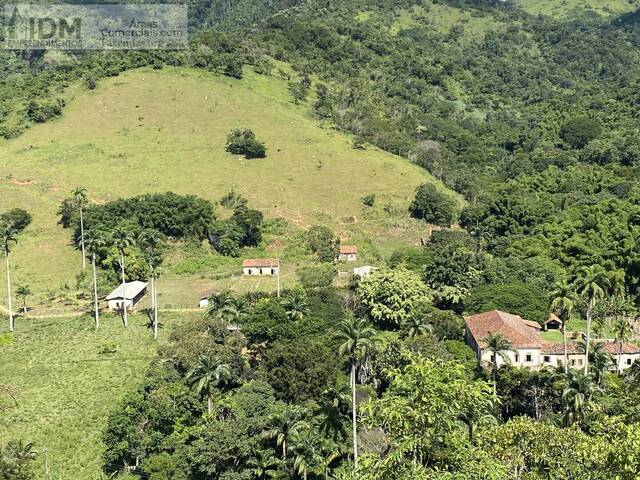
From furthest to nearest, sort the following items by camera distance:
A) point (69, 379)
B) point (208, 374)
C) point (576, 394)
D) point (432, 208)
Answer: point (432, 208) < point (69, 379) < point (208, 374) < point (576, 394)

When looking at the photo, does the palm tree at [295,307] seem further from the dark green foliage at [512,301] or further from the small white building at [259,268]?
the small white building at [259,268]

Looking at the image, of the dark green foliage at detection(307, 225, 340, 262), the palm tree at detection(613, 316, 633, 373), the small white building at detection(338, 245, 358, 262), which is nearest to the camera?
the palm tree at detection(613, 316, 633, 373)

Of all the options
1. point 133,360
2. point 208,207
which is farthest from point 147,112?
point 133,360

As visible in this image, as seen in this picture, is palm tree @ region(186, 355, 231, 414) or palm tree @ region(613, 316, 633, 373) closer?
palm tree @ region(186, 355, 231, 414)

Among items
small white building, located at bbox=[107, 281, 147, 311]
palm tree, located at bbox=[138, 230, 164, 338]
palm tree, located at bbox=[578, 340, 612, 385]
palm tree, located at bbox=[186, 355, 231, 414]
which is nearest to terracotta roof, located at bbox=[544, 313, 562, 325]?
palm tree, located at bbox=[578, 340, 612, 385]

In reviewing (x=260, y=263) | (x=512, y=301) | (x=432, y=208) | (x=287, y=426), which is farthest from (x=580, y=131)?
(x=287, y=426)

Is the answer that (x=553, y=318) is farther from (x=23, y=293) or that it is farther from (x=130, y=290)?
(x=23, y=293)

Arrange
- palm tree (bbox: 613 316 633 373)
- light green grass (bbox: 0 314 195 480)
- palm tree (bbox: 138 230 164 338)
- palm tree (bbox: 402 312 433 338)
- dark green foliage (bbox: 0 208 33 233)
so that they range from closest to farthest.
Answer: light green grass (bbox: 0 314 195 480) < palm tree (bbox: 402 312 433 338) < palm tree (bbox: 613 316 633 373) < palm tree (bbox: 138 230 164 338) < dark green foliage (bbox: 0 208 33 233)

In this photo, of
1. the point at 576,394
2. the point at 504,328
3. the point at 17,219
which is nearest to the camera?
the point at 576,394

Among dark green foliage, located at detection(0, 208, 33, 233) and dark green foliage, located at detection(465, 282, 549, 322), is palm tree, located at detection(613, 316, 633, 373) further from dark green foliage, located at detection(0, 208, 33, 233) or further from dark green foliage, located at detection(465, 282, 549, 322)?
dark green foliage, located at detection(0, 208, 33, 233)
